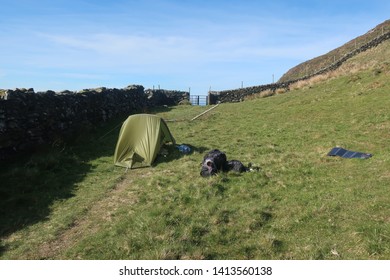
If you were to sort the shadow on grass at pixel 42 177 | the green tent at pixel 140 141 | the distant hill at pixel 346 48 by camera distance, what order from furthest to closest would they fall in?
the distant hill at pixel 346 48, the green tent at pixel 140 141, the shadow on grass at pixel 42 177

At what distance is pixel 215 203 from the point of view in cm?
946

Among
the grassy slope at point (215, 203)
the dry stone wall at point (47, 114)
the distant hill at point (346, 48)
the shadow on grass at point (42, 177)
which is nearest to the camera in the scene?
the grassy slope at point (215, 203)

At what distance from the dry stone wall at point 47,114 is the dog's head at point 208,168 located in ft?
27.1

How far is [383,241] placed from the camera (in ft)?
21.5

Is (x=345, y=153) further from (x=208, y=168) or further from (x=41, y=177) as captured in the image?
(x=41, y=177)

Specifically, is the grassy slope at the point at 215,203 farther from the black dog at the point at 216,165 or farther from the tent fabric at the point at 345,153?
the black dog at the point at 216,165

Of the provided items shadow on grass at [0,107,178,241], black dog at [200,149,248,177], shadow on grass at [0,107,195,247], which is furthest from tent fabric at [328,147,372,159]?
shadow on grass at [0,107,178,241]

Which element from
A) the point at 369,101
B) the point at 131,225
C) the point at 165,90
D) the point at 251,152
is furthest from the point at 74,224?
the point at 165,90

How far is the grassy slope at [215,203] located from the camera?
7.17m

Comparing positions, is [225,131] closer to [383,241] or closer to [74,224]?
[74,224]

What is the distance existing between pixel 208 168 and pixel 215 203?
259 cm

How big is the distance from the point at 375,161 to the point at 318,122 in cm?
871

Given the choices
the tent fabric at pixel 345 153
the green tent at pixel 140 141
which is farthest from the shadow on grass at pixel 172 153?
the tent fabric at pixel 345 153

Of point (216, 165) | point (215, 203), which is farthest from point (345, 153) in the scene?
point (215, 203)
